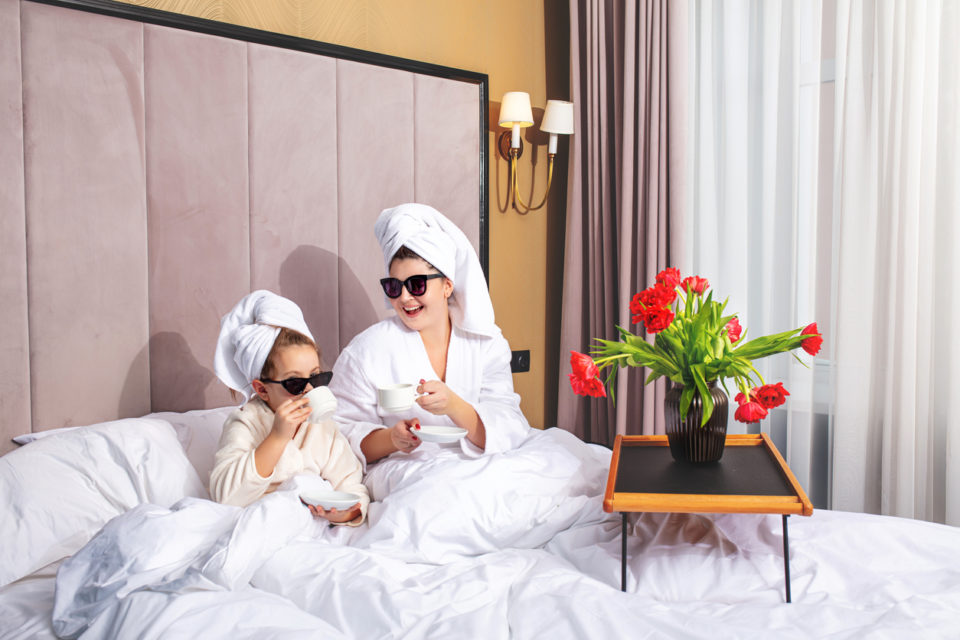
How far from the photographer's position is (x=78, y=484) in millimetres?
1567

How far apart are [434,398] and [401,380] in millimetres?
244

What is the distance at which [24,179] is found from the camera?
183 centimetres

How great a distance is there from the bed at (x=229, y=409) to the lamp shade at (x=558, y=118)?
0.94 feet

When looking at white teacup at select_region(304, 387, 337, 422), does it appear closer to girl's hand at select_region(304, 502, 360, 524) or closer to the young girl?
the young girl

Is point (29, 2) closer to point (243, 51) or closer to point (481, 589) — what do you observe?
point (243, 51)

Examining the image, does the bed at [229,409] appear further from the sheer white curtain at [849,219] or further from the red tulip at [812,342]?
the sheer white curtain at [849,219]

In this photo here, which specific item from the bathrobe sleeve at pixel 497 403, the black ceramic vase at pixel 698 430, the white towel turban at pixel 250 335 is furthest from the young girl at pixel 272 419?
the black ceramic vase at pixel 698 430

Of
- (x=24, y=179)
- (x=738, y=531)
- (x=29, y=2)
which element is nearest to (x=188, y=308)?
(x=24, y=179)

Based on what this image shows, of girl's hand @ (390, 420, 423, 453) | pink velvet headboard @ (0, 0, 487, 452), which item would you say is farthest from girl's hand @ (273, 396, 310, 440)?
pink velvet headboard @ (0, 0, 487, 452)

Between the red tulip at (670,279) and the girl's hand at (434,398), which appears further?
the girl's hand at (434,398)

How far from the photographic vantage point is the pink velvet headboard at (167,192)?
184 centimetres

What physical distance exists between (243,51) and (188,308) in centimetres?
80

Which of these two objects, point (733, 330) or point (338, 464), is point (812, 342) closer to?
point (733, 330)

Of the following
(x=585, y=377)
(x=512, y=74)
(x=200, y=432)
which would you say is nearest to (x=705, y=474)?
(x=585, y=377)
